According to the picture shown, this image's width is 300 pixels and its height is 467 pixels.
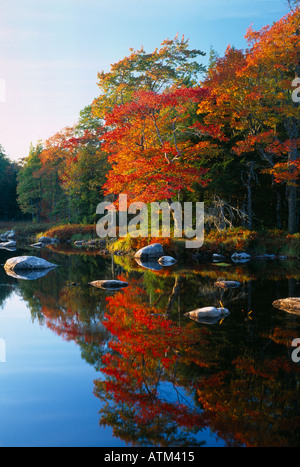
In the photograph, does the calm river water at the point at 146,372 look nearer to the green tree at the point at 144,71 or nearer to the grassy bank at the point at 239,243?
the grassy bank at the point at 239,243

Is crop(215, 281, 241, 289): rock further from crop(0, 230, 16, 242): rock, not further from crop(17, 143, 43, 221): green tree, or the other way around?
crop(17, 143, 43, 221): green tree

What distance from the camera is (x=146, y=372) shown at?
4324 mm

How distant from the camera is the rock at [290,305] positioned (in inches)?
277

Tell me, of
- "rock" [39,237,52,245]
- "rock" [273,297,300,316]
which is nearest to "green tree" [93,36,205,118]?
"rock" [39,237,52,245]

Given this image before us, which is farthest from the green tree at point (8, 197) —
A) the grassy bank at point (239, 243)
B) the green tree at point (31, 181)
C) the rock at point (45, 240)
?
the grassy bank at point (239, 243)

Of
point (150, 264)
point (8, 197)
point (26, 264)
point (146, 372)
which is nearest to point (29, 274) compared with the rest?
point (26, 264)

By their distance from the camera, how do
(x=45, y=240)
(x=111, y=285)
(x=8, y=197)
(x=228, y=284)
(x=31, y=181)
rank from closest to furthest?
(x=228, y=284)
(x=111, y=285)
(x=45, y=240)
(x=31, y=181)
(x=8, y=197)

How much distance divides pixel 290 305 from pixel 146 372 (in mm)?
3944

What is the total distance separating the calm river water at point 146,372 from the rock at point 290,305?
0.54ft

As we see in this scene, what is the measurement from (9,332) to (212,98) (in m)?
14.3

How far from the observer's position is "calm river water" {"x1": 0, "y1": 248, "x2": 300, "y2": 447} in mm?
3188

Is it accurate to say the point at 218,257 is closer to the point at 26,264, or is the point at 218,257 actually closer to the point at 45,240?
the point at 26,264

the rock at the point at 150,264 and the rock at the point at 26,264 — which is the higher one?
the rock at the point at 26,264
